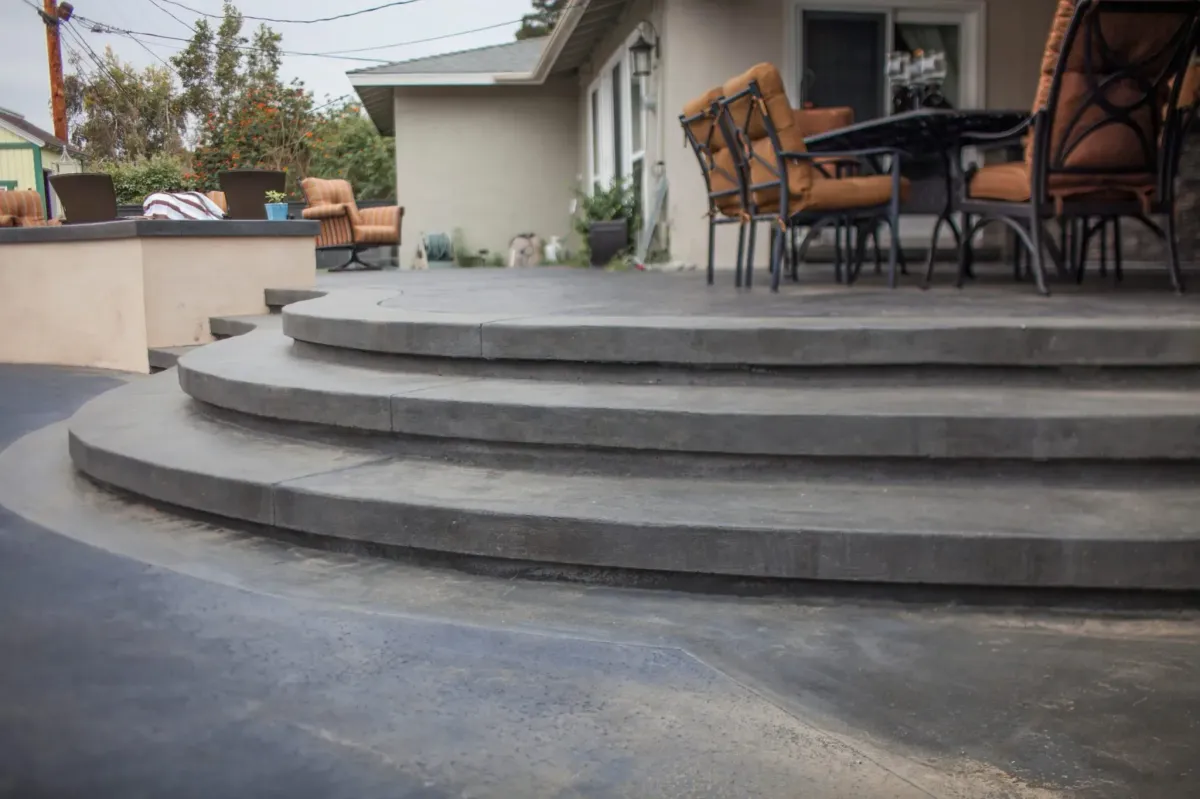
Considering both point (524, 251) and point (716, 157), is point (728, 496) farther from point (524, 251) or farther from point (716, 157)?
point (524, 251)

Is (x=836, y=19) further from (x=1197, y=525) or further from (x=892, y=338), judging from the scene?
(x=1197, y=525)

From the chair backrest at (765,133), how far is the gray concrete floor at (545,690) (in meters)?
3.07

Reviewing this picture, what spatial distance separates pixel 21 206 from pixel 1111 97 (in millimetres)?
11586

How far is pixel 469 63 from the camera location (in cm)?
1468

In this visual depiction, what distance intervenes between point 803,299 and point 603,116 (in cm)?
873

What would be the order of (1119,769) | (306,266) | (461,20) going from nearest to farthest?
(1119,769), (306,266), (461,20)

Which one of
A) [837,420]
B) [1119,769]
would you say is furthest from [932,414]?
[1119,769]

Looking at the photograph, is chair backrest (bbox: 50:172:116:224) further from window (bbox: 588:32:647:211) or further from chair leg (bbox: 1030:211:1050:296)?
chair leg (bbox: 1030:211:1050:296)

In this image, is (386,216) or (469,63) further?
(469,63)

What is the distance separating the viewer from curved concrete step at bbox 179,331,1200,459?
2477 millimetres

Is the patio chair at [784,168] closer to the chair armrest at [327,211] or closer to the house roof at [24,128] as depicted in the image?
the chair armrest at [327,211]

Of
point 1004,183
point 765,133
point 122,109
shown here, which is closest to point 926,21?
point 765,133

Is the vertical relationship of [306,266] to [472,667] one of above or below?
above

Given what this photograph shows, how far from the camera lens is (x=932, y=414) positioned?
252 centimetres
